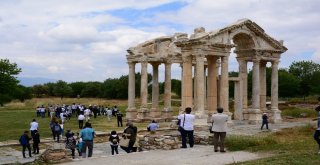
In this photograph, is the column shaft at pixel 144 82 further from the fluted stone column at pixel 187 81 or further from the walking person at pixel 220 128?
the walking person at pixel 220 128

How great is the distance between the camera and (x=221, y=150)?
1430 centimetres

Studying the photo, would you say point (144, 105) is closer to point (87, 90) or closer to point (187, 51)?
point (187, 51)

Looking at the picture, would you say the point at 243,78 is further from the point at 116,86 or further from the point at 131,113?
the point at 116,86

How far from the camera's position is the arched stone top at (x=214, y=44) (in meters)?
26.4

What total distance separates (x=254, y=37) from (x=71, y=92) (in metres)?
78.0

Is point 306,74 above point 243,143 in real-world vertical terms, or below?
above

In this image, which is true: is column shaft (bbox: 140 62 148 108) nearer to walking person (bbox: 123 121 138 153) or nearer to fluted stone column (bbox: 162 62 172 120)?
fluted stone column (bbox: 162 62 172 120)

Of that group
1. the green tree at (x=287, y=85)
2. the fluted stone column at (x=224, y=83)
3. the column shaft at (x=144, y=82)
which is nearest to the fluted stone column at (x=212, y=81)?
the fluted stone column at (x=224, y=83)

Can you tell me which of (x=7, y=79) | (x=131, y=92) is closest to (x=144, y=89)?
(x=131, y=92)

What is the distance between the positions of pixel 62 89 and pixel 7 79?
3519cm

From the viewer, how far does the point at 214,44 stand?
2642 centimetres

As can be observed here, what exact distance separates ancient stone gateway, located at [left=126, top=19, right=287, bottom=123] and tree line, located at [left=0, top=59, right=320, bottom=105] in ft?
95.8

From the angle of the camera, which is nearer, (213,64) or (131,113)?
(213,64)

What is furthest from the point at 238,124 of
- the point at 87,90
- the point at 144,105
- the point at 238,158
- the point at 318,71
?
the point at 87,90
